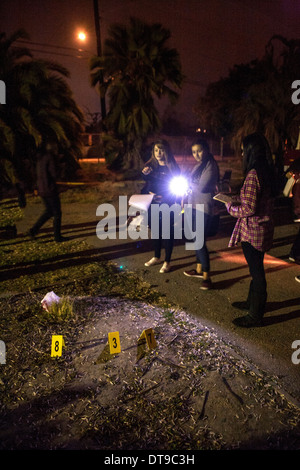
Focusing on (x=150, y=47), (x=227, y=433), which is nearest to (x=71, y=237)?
(x=227, y=433)

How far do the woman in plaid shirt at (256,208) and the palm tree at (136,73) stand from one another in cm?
Result: 1221

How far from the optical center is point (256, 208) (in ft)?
10.6

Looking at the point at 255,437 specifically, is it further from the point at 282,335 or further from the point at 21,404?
the point at 21,404

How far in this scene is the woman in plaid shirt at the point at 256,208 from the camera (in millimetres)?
3121

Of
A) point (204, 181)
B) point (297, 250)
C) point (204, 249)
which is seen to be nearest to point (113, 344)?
point (204, 249)

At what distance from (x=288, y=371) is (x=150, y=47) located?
14.3 metres

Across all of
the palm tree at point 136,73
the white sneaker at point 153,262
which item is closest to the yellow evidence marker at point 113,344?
the white sneaker at point 153,262

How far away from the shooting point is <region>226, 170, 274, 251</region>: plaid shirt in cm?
315

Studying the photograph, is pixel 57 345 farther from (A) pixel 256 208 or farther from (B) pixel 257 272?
(A) pixel 256 208

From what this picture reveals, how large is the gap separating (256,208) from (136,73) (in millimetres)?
13266

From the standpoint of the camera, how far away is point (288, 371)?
2.99 meters

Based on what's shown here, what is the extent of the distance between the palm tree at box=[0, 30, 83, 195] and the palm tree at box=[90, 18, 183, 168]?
2.69 m

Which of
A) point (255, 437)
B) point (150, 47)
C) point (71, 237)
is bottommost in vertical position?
point (255, 437)

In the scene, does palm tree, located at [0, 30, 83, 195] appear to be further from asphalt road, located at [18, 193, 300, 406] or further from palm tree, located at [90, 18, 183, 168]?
asphalt road, located at [18, 193, 300, 406]
